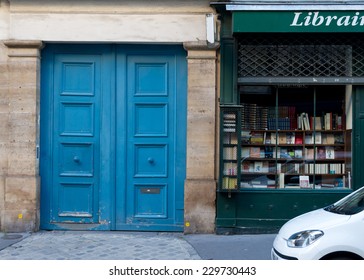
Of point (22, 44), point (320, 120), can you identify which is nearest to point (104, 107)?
point (22, 44)

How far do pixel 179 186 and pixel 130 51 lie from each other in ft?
8.42

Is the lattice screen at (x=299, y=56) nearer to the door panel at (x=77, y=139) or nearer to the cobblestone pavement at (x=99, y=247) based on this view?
the door panel at (x=77, y=139)

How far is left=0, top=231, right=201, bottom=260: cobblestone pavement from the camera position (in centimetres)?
827

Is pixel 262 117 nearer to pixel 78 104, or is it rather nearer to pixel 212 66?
pixel 212 66

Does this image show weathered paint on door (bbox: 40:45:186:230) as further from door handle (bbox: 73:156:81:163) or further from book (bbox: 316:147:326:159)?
book (bbox: 316:147:326:159)

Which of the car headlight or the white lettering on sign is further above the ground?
the white lettering on sign

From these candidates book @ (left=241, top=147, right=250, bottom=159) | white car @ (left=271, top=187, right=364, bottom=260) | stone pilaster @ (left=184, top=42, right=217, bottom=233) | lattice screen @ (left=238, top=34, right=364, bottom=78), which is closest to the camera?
white car @ (left=271, top=187, right=364, bottom=260)

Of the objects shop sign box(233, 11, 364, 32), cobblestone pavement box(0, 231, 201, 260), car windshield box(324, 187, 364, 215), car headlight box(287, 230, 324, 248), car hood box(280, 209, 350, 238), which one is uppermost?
shop sign box(233, 11, 364, 32)

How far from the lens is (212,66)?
9.80 m

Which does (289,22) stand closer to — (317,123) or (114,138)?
(317,123)

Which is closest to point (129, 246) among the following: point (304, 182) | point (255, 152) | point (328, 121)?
point (255, 152)

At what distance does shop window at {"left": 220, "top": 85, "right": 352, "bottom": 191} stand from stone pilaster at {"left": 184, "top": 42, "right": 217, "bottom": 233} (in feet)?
1.98

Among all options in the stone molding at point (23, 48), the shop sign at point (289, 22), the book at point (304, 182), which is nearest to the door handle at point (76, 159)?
the stone molding at point (23, 48)

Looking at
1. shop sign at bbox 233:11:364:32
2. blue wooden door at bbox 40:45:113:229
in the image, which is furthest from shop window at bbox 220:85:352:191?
blue wooden door at bbox 40:45:113:229
